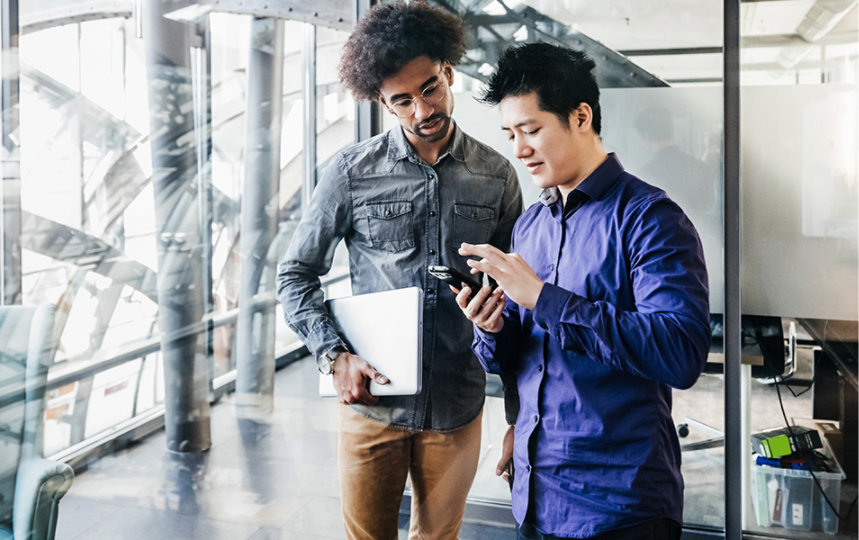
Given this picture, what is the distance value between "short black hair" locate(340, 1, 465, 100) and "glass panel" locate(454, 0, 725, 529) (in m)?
0.61

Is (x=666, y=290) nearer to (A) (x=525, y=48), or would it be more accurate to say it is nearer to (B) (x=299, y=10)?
(A) (x=525, y=48)

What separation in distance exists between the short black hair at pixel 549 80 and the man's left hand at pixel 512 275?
0.89ft

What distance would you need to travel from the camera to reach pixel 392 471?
168cm

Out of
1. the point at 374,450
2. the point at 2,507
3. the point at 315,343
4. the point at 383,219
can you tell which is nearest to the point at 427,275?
the point at 383,219

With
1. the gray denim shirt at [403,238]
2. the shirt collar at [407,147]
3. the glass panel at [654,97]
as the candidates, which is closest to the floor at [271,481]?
the glass panel at [654,97]

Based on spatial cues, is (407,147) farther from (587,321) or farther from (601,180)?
(587,321)

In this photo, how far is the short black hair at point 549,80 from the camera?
119 cm

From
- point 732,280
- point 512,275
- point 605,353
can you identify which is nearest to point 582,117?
point 512,275

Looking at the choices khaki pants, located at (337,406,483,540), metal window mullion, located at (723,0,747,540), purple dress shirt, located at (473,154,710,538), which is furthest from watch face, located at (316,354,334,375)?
metal window mullion, located at (723,0,747,540)

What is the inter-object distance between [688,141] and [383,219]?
4.11 feet

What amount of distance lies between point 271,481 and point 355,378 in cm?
151

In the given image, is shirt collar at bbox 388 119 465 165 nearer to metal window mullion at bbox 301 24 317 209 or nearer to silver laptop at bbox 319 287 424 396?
silver laptop at bbox 319 287 424 396

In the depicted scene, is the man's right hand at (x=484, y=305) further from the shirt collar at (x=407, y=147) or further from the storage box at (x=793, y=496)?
the storage box at (x=793, y=496)

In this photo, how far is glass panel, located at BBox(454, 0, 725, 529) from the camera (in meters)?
2.35
